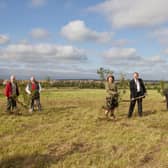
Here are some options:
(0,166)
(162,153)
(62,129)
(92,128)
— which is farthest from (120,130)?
(0,166)

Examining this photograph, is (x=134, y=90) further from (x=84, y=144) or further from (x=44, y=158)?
(x=44, y=158)

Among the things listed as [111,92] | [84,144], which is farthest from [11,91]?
[84,144]

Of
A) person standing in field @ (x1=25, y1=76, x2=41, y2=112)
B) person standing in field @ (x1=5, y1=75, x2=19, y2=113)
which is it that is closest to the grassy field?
person standing in field @ (x1=5, y1=75, x2=19, y2=113)

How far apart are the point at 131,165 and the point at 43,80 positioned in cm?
2576

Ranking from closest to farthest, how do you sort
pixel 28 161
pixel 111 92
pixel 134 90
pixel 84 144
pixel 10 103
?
pixel 28 161 < pixel 84 144 < pixel 111 92 < pixel 134 90 < pixel 10 103

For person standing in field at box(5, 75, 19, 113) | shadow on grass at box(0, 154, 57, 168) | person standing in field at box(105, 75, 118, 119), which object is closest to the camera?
shadow on grass at box(0, 154, 57, 168)

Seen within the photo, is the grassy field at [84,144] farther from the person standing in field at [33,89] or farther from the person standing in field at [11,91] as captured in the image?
the person standing in field at [33,89]

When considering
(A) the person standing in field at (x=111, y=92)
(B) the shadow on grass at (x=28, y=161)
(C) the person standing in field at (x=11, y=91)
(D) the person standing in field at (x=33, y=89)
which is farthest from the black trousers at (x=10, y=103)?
(B) the shadow on grass at (x=28, y=161)

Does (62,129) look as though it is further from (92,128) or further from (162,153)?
(162,153)

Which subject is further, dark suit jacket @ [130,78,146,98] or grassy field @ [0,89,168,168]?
dark suit jacket @ [130,78,146,98]

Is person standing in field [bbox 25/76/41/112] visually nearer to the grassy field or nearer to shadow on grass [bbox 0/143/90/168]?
the grassy field

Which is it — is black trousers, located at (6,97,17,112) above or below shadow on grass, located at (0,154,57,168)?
above

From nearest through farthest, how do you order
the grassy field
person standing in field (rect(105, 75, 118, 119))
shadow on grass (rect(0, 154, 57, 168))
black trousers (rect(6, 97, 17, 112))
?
shadow on grass (rect(0, 154, 57, 168)) < the grassy field < person standing in field (rect(105, 75, 118, 119)) < black trousers (rect(6, 97, 17, 112))

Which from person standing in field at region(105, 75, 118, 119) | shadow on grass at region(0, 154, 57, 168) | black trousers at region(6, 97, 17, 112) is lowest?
shadow on grass at region(0, 154, 57, 168)
